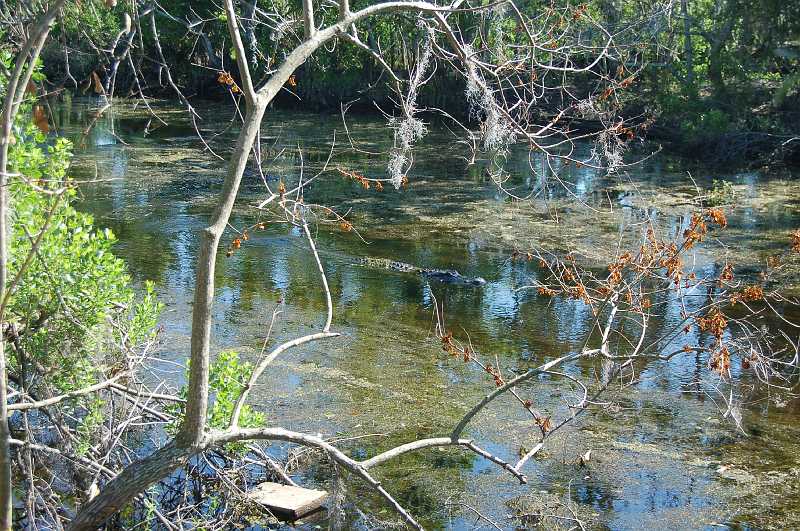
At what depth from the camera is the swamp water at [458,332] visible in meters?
5.15

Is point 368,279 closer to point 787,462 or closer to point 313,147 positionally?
point 787,462

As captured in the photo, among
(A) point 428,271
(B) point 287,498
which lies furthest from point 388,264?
(B) point 287,498

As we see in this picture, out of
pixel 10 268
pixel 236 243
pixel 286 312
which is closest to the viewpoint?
pixel 236 243

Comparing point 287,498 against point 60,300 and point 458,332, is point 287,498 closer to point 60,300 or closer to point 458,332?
point 60,300

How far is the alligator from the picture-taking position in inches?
361

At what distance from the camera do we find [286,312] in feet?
27.0

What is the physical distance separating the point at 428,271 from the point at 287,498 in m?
4.83

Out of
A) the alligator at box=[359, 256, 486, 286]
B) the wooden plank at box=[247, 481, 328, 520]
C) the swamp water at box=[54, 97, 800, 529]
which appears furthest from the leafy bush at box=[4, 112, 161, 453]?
the alligator at box=[359, 256, 486, 286]

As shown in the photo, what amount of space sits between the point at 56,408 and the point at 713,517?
Answer: 11.0 feet

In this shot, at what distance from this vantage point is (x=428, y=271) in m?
9.44

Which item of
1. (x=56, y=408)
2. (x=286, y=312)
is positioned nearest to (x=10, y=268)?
(x=56, y=408)

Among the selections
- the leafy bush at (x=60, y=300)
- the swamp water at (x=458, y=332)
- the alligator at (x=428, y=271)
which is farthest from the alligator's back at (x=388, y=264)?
the leafy bush at (x=60, y=300)

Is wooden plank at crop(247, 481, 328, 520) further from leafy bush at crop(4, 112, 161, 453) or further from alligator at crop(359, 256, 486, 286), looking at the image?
alligator at crop(359, 256, 486, 286)

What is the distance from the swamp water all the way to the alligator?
0.36 feet
